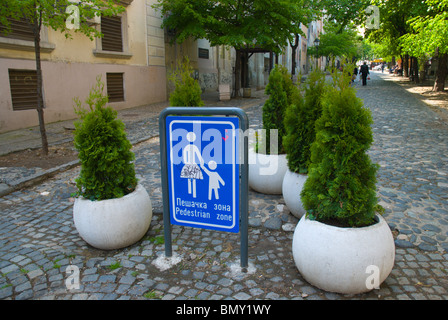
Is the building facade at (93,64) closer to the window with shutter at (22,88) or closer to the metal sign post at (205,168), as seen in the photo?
the window with shutter at (22,88)

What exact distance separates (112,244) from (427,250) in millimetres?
3212

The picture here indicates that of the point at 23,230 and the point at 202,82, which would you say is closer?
the point at 23,230

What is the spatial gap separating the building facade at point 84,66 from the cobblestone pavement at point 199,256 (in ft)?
18.9

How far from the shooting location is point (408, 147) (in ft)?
25.9

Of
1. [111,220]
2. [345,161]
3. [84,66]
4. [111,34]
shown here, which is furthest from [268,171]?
[111,34]

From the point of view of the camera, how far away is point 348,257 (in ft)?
8.79

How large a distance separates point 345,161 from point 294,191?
1402mm

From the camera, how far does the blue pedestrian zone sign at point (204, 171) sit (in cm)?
305

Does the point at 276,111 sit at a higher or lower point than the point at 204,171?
higher

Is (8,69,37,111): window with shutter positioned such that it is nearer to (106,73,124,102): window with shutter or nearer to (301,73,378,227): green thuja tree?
(106,73,124,102): window with shutter

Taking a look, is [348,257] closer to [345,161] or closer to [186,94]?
[345,161]

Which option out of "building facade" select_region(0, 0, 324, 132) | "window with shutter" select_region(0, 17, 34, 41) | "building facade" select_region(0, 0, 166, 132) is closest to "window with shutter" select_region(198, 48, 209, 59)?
"building facade" select_region(0, 0, 324, 132)
